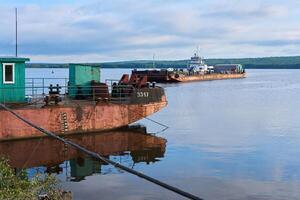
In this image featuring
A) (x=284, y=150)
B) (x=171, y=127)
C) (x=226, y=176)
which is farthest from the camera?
(x=171, y=127)

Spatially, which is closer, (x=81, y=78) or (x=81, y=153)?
(x=81, y=153)

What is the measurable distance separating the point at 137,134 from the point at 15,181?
17.6 meters

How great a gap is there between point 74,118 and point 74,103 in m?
1.56

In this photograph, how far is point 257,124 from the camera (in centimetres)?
3356

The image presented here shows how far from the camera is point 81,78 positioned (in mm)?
26797

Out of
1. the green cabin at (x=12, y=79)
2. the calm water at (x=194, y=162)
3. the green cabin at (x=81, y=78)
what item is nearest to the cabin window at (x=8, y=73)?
the green cabin at (x=12, y=79)

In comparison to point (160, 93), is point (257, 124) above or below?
below

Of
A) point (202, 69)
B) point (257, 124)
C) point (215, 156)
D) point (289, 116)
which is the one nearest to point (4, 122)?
point (215, 156)

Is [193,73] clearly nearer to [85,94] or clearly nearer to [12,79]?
[85,94]

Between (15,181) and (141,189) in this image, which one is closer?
(15,181)

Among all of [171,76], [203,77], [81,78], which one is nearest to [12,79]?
[81,78]

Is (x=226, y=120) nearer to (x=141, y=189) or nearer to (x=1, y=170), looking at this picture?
(x=141, y=189)

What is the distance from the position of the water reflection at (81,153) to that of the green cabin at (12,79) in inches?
94.6

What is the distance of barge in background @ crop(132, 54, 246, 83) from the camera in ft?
330
